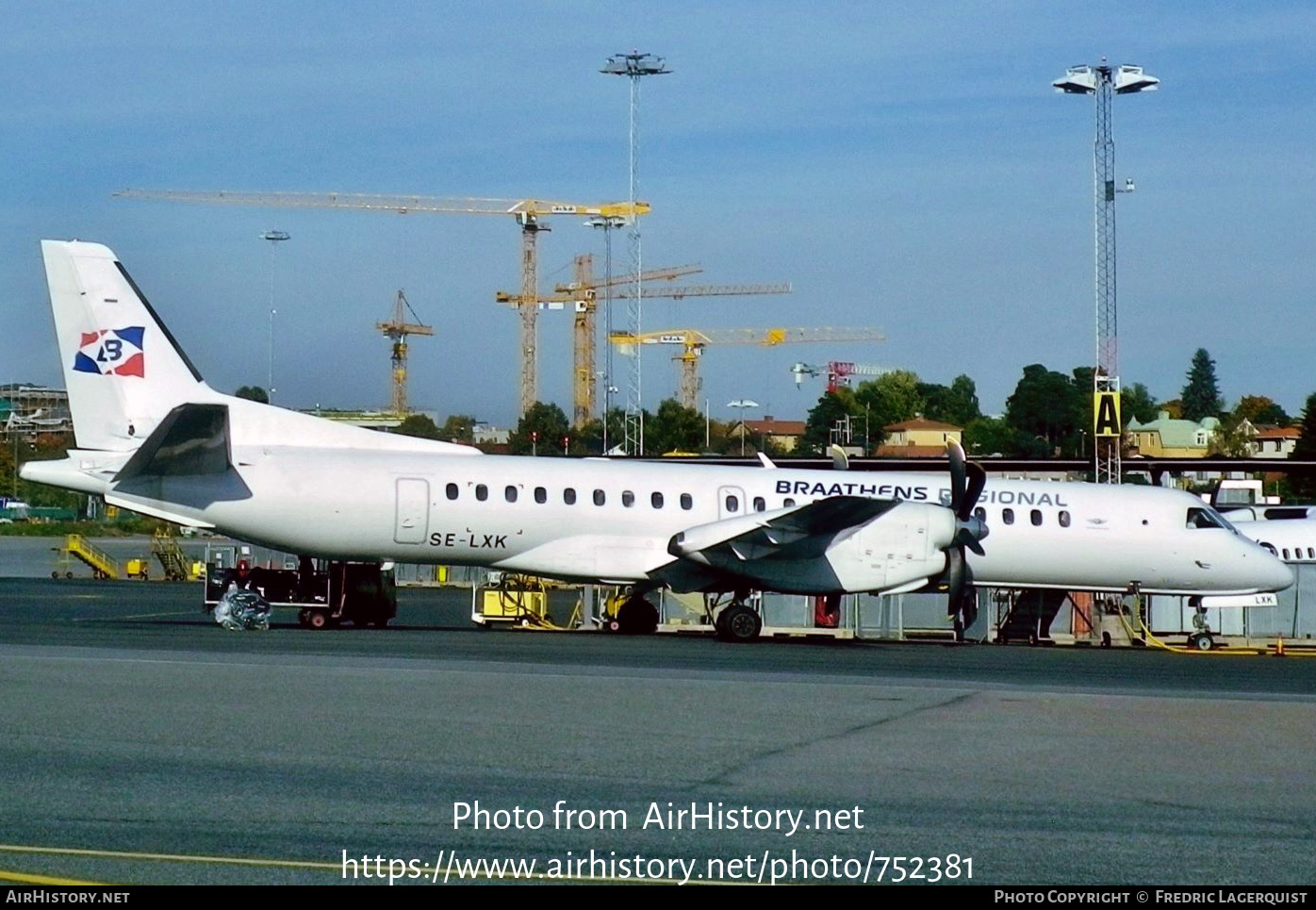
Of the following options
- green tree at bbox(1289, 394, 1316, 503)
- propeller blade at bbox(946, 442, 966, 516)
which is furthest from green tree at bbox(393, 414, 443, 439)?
propeller blade at bbox(946, 442, 966, 516)

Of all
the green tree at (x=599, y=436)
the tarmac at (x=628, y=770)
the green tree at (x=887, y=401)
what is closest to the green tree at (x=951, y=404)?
the green tree at (x=887, y=401)

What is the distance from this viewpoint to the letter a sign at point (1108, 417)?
40.7 meters

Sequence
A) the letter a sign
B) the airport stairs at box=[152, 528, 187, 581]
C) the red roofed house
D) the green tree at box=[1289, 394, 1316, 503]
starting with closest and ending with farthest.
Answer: the letter a sign < the airport stairs at box=[152, 528, 187, 581] < the green tree at box=[1289, 394, 1316, 503] < the red roofed house

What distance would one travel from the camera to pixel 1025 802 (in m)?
9.88

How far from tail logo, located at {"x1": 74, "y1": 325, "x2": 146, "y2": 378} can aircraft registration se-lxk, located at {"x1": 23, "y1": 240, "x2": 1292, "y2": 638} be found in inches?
1.2

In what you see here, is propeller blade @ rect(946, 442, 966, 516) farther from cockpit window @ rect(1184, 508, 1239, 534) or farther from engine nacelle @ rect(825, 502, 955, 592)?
cockpit window @ rect(1184, 508, 1239, 534)

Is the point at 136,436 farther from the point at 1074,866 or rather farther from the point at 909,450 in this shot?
the point at 909,450

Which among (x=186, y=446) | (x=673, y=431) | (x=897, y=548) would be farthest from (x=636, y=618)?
(x=673, y=431)

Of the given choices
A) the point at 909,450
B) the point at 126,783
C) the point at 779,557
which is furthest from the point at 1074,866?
the point at 909,450

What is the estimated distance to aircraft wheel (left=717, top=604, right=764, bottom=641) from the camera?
26453 mm

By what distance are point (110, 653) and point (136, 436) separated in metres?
7.30

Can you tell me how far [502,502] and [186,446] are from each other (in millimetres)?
5263

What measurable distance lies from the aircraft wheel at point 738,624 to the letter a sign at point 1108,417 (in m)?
17.7

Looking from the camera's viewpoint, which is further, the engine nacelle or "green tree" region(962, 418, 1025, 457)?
"green tree" region(962, 418, 1025, 457)
